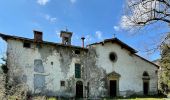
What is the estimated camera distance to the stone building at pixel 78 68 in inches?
1091

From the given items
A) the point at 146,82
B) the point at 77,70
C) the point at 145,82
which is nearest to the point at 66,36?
the point at 77,70

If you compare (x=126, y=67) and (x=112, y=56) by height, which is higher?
(x=112, y=56)

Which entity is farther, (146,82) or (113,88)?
(146,82)

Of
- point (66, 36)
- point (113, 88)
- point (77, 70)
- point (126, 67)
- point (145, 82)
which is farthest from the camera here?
point (145, 82)

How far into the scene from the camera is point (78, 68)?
102ft

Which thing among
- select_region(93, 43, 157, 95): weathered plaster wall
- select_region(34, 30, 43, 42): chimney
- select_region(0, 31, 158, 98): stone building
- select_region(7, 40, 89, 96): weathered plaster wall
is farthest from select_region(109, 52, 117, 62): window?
select_region(34, 30, 43, 42): chimney

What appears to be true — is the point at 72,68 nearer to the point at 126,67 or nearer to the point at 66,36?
the point at 66,36

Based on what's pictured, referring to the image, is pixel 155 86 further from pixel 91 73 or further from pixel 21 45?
pixel 21 45

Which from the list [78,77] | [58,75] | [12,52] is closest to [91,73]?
[78,77]

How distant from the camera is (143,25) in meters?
14.8

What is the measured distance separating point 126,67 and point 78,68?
6.69 metres

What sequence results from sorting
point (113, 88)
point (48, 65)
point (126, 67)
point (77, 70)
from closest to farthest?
point (48, 65) → point (77, 70) → point (113, 88) → point (126, 67)

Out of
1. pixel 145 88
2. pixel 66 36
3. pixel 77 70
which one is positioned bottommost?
pixel 145 88

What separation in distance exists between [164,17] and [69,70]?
1737 centimetres
